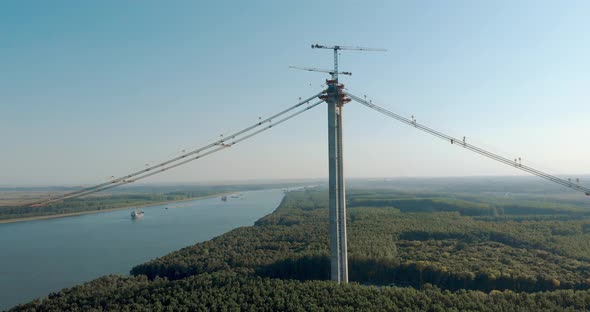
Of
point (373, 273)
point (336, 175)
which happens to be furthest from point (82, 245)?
point (336, 175)

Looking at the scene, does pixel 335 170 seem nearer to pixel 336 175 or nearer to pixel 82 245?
pixel 336 175

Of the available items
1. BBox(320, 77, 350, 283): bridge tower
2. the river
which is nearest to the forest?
BBox(320, 77, 350, 283): bridge tower

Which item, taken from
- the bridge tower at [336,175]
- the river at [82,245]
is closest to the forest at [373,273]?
the bridge tower at [336,175]

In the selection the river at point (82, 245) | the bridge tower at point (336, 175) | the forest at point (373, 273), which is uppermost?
the bridge tower at point (336, 175)

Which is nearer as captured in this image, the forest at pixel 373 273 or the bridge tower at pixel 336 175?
the bridge tower at pixel 336 175

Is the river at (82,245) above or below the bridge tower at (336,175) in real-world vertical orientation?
below

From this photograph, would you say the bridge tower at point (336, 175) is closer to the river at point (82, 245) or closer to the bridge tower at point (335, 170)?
the bridge tower at point (335, 170)

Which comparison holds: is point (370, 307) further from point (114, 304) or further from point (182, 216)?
point (182, 216)

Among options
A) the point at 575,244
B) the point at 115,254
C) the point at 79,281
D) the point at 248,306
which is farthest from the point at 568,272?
the point at 115,254

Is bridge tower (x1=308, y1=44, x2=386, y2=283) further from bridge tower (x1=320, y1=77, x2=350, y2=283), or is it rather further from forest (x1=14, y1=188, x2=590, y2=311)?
forest (x1=14, y1=188, x2=590, y2=311)
